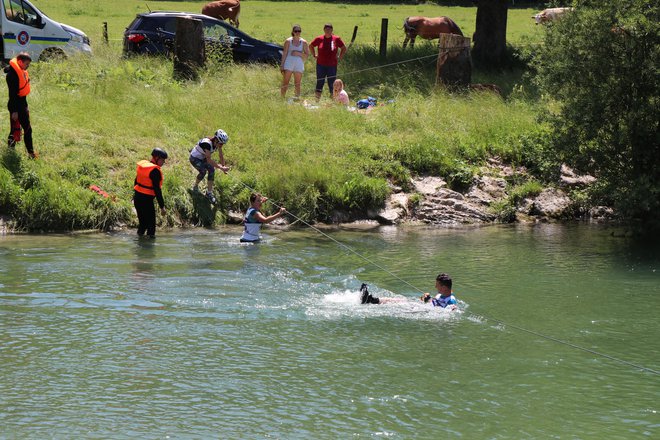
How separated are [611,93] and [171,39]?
11.8 meters

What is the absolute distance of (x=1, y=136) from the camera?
58.4ft

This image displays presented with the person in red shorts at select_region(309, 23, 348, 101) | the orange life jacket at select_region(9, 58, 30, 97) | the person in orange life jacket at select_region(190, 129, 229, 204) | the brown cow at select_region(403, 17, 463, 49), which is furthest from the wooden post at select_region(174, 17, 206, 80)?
the brown cow at select_region(403, 17, 463, 49)

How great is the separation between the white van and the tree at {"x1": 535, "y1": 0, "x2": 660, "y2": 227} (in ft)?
40.3

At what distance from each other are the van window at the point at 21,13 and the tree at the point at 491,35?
1217cm

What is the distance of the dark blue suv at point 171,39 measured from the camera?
2455 centimetres

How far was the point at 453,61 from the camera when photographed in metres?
22.7

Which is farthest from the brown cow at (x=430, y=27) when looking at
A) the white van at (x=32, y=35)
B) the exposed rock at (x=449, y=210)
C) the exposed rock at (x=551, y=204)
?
the exposed rock at (x=449, y=210)

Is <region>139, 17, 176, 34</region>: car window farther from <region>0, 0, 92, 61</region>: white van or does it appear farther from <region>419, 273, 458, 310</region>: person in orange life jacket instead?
<region>419, 273, 458, 310</region>: person in orange life jacket

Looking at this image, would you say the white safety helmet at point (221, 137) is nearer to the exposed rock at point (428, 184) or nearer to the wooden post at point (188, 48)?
the exposed rock at point (428, 184)

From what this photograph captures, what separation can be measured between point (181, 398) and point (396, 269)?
604 centimetres

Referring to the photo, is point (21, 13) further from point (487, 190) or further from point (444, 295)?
point (444, 295)

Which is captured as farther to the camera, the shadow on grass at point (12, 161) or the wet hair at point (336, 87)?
the wet hair at point (336, 87)

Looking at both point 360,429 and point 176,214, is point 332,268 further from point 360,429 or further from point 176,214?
point 360,429

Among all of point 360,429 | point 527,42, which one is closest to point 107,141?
point 527,42
